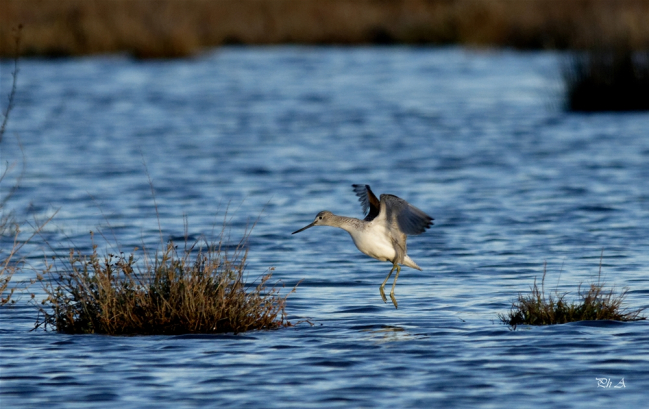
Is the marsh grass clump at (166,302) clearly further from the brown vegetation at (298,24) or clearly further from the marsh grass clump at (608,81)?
the brown vegetation at (298,24)

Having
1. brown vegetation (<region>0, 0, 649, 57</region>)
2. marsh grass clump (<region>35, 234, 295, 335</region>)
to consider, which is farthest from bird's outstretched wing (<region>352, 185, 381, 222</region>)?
brown vegetation (<region>0, 0, 649, 57</region>)

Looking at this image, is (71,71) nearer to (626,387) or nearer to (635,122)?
(635,122)

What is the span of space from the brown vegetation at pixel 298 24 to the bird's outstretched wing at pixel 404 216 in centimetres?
2311

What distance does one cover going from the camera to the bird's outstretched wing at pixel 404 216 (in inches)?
309

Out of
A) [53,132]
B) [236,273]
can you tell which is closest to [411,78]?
[53,132]

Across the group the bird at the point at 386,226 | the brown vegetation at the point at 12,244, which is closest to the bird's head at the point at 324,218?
the bird at the point at 386,226

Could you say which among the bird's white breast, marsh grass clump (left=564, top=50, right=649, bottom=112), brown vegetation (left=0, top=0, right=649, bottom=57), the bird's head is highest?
brown vegetation (left=0, top=0, right=649, bottom=57)

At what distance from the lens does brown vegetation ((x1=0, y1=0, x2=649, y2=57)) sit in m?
37.0

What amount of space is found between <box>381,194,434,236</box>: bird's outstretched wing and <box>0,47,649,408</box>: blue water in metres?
0.68

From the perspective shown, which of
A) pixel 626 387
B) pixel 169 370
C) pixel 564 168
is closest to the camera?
pixel 626 387

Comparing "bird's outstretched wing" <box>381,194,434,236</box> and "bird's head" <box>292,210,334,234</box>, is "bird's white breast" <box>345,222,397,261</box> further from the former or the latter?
"bird's head" <box>292,210,334,234</box>

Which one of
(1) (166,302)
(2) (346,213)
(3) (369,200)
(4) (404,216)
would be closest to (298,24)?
(2) (346,213)

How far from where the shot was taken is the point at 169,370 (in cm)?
669

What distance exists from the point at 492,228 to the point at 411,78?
20.3 metres
